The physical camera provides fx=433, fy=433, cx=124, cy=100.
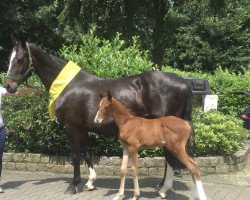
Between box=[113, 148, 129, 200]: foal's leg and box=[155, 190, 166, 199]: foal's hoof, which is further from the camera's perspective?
box=[155, 190, 166, 199]: foal's hoof

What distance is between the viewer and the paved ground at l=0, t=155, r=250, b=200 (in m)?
7.09

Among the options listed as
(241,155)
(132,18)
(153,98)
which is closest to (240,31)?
(132,18)

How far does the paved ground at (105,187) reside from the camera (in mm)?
7088

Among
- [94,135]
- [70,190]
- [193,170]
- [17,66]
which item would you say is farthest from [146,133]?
[94,135]

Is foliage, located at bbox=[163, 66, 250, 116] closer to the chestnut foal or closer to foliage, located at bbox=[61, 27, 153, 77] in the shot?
foliage, located at bbox=[61, 27, 153, 77]

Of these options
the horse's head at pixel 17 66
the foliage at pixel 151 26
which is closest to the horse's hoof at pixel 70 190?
the horse's head at pixel 17 66

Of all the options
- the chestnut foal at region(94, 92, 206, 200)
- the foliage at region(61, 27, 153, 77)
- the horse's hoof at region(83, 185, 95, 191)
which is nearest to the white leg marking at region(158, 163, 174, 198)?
the chestnut foal at region(94, 92, 206, 200)

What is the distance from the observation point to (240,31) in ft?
111

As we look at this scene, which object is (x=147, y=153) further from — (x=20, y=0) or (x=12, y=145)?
(x=20, y=0)

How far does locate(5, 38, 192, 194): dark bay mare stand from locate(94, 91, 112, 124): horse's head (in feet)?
2.01

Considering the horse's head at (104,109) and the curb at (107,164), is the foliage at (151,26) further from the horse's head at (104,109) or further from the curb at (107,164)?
the horse's head at (104,109)

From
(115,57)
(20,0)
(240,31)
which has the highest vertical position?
(240,31)

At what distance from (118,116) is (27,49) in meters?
2.06

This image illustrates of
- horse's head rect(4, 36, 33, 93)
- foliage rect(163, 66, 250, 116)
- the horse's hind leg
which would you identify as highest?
foliage rect(163, 66, 250, 116)
